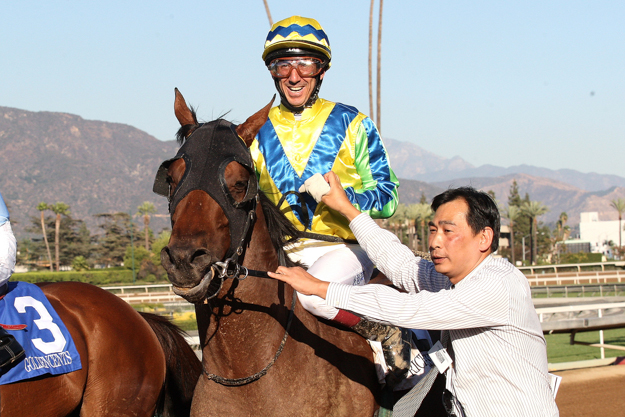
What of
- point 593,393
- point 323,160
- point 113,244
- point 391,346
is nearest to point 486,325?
point 391,346

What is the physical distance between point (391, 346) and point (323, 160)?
1.06m

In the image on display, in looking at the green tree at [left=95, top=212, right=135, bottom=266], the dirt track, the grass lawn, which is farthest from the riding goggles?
the green tree at [left=95, top=212, right=135, bottom=266]

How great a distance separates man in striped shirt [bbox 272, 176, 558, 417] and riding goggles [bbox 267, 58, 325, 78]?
1239mm

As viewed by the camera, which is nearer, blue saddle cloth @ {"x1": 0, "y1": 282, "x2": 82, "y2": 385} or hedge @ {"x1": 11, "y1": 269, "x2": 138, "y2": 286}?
blue saddle cloth @ {"x1": 0, "y1": 282, "x2": 82, "y2": 385}

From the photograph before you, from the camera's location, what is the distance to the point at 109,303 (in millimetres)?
4055

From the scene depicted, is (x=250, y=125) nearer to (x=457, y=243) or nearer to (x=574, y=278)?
(x=457, y=243)

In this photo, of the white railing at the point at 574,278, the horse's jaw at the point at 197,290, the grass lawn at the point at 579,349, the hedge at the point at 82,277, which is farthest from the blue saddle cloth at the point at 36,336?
the hedge at the point at 82,277

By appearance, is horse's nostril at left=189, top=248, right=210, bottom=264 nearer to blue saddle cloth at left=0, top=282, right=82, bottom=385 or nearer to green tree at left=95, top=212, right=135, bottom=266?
blue saddle cloth at left=0, top=282, right=82, bottom=385

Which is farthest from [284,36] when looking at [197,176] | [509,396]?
[509,396]

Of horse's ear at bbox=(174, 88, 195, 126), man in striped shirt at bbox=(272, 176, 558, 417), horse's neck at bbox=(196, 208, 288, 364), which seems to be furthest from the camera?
horse's ear at bbox=(174, 88, 195, 126)

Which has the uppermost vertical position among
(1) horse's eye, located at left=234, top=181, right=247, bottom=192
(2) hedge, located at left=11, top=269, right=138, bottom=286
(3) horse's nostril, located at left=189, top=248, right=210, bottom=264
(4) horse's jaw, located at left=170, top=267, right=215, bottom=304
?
(1) horse's eye, located at left=234, top=181, right=247, bottom=192

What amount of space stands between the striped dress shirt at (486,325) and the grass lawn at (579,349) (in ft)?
27.8

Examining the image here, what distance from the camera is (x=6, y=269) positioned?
332cm

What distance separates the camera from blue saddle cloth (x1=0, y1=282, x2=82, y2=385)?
3334mm
